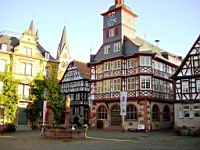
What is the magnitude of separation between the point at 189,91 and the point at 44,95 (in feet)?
64.3

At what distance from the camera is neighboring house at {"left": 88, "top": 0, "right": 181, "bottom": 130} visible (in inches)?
1468

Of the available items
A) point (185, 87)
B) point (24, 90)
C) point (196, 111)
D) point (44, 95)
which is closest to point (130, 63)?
point (185, 87)

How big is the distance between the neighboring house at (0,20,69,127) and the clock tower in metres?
10.7

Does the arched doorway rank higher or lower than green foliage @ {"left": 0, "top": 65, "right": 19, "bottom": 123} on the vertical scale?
lower

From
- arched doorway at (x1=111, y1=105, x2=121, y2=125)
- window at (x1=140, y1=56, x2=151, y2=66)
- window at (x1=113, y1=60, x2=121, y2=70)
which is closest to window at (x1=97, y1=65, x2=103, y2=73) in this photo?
window at (x1=113, y1=60, x2=121, y2=70)

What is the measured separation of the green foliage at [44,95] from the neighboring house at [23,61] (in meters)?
0.81

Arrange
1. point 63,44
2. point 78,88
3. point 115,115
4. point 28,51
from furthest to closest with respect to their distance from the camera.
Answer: point 63,44 → point 78,88 → point 28,51 → point 115,115

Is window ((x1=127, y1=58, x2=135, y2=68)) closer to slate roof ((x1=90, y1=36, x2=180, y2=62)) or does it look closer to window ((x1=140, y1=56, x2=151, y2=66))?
slate roof ((x1=90, y1=36, x2=180, y2=62))

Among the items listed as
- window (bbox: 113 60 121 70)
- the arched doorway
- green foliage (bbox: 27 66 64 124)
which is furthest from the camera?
green foliage (bbox: 27 66 64 124)

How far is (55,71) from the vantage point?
45.3 m

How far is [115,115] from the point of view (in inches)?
1574

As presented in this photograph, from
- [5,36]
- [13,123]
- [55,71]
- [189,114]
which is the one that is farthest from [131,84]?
[5,36]

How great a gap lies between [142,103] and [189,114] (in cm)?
635

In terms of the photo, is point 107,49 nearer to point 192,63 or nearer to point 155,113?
point 155,113
